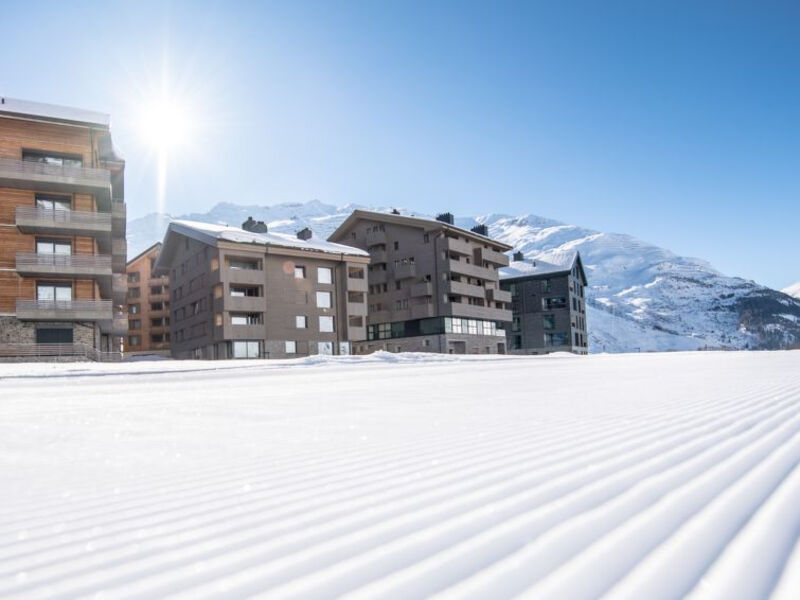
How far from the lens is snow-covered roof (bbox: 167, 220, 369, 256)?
1430 inches

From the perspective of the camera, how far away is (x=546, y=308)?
61.8 m

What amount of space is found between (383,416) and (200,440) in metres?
2.03

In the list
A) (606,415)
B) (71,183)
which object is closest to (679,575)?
(606,415)

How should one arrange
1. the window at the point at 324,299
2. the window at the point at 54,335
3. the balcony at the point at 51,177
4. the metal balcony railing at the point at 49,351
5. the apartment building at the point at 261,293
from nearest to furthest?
the metal balcony railing at the point at 49,351
the balcony at the point at 51,177
the window at the point at 54,335
the apartment building at the point at 261,293
the window at the point at 324,299

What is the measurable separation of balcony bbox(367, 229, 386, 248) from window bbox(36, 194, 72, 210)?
25.4 meters

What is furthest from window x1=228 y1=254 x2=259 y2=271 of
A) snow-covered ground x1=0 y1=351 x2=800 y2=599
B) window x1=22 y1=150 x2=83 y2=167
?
snow-covered ground x1=0 y1=351 x2=800 y2=599

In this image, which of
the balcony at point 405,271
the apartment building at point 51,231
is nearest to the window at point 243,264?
the apartment building at point 51,231

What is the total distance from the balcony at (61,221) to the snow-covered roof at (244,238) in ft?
24.4

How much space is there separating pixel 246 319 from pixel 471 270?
20964 millimetres

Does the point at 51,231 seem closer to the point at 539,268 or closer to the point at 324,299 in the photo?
the point at 324,299

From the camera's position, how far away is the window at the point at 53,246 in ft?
94.1

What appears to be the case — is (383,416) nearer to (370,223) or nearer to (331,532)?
(331,532)

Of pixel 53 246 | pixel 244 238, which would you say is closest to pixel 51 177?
pixel 53 246

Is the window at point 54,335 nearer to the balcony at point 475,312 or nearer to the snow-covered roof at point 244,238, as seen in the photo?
the snow-covered roof at point 244,238
